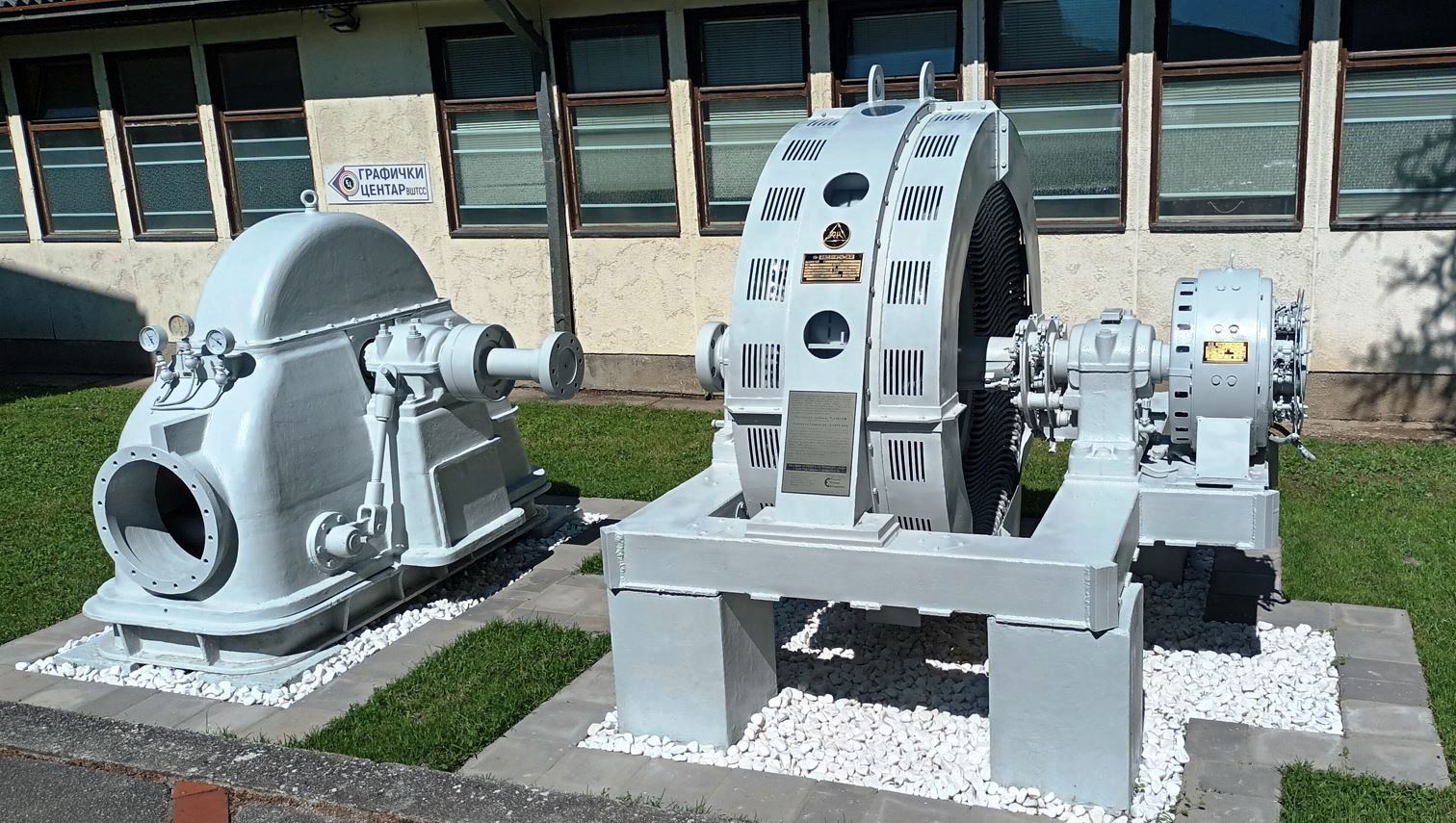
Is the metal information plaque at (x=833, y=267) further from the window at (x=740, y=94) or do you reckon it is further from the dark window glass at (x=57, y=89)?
the dark window glass at (x=57, y=89)

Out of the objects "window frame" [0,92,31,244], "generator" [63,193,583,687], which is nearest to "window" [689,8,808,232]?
"generator" [63,193,583,687]

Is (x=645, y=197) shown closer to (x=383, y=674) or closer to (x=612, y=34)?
(x=612, y=34)

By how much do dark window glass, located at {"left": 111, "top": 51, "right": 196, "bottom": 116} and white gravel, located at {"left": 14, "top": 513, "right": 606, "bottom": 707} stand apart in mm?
7430

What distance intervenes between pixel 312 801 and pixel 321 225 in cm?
273

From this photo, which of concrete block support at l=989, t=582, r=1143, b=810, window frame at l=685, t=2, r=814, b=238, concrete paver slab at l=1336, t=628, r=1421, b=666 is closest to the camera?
concrete block support at l=989, t=582, r=1143, b=810

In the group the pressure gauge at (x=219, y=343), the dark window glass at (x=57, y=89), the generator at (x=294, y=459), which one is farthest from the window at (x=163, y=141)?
the pressure gauge at (x=219, y=343)

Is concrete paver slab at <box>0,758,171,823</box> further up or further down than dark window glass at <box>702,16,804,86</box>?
further down

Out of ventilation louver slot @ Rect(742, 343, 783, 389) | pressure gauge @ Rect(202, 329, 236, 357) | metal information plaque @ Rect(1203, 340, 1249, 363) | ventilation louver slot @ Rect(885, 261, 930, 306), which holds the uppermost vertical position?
ventilation louver slot @ Rect(885, 261, 930, 306)

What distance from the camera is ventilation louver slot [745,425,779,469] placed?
4043 mm

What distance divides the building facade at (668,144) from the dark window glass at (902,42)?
0.07ft

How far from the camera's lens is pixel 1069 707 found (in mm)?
3639

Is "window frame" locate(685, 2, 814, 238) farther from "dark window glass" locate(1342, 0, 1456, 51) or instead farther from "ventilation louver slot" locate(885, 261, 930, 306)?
"ventilation louver slot" locate(885, 261, 930, 306)

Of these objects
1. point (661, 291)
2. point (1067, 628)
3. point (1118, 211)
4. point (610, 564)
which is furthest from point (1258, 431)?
point (661, 291)

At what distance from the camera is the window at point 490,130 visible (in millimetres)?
10508
